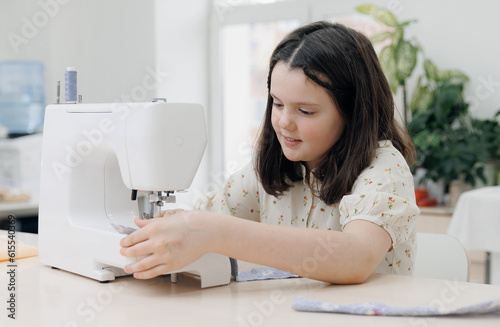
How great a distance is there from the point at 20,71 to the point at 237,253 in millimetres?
3592

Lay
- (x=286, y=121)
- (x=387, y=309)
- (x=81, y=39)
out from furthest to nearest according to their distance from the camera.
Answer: (x=81, y=39) < (x=286, y=121) < (x=387, y=309)

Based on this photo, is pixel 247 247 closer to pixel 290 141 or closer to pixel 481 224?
pixel 290 141

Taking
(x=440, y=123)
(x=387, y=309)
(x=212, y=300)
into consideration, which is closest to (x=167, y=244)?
(x=212, y=300)

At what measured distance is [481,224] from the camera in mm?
3230

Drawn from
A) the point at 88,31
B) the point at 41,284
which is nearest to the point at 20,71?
the point at 88,31

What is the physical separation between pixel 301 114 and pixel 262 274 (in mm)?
355

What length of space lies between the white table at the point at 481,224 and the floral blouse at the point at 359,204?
200 cm

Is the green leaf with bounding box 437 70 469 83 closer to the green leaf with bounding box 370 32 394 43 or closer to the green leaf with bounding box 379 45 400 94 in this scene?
the green leaf with bounding box 379 45 400 94

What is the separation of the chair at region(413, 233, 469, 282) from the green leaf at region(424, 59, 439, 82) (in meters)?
2.61

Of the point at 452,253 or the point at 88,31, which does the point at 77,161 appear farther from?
the point at 88,31

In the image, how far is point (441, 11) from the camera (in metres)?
4.06

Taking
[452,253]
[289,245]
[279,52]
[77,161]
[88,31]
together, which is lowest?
[452,253]

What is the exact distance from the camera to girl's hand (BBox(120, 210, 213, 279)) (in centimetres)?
104

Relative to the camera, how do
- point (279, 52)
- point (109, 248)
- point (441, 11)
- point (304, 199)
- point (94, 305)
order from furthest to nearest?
point (441, 11)
point (304, 199)
point (279, 52)
point (109, 248)
point (94, 305)
